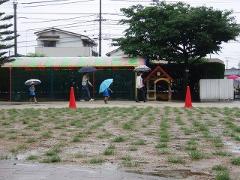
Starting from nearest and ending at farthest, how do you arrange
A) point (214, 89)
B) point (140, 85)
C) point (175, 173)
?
point (175, 173) < point (140, 85) < point (214, 89)

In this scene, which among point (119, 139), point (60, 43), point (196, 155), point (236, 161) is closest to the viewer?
point (236, 161)

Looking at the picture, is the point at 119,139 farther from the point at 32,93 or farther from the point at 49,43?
the point at 49,43

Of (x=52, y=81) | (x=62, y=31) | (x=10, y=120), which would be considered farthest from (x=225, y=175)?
(x=62, y=31)

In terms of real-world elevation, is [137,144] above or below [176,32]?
below

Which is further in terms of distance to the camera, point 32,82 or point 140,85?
point 32,82

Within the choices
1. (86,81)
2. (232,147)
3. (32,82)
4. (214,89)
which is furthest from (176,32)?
(232,147)

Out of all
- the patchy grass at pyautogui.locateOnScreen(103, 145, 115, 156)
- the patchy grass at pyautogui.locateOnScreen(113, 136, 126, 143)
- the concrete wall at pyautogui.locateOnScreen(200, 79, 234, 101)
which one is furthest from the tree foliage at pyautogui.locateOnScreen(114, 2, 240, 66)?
the patchy grass at pyautogui.locateOnScreen(103, 145, 115, 156)

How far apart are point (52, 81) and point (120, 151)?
21.9m

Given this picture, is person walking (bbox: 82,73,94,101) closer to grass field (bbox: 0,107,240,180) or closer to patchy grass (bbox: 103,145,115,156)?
grass field (bbox: 0,107,240,180)

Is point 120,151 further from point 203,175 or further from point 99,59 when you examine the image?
point 99,59

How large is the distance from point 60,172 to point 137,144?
2976 mm

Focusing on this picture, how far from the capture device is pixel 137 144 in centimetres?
952

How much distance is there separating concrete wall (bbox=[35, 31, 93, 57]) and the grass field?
43997 millimetres

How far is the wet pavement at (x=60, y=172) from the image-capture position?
254 inches
